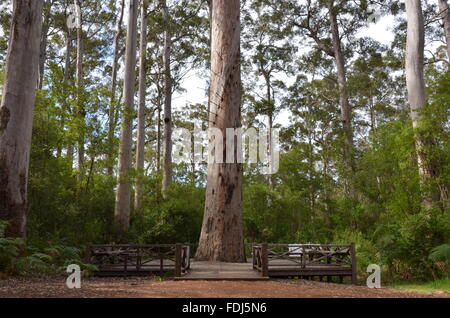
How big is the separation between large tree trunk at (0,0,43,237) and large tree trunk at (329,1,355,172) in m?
13.9

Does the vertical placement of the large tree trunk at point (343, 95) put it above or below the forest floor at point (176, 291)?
above

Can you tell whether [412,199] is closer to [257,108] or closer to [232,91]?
[232,91]

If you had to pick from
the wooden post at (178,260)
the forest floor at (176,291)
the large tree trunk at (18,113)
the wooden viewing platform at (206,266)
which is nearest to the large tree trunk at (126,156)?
the wooden viewing platform at (206,266)

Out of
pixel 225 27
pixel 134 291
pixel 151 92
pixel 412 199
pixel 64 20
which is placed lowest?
pixel 134 291

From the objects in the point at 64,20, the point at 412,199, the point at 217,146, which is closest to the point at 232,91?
the point at 217,146

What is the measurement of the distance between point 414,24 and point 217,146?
28.7ft

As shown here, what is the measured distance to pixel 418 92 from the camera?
13.0m

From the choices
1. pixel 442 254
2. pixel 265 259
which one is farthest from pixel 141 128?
pixel 442 254

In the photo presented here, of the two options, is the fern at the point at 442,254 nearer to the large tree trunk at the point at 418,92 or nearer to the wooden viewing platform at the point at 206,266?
the wooden viewing platform at the point at 206,266

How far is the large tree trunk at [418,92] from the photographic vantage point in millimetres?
10922

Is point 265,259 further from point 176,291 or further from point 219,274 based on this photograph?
point 176,291

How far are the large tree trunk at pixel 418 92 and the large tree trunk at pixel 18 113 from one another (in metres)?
9.76

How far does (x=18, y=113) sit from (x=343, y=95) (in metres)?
16.3

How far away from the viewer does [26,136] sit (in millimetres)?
8078
